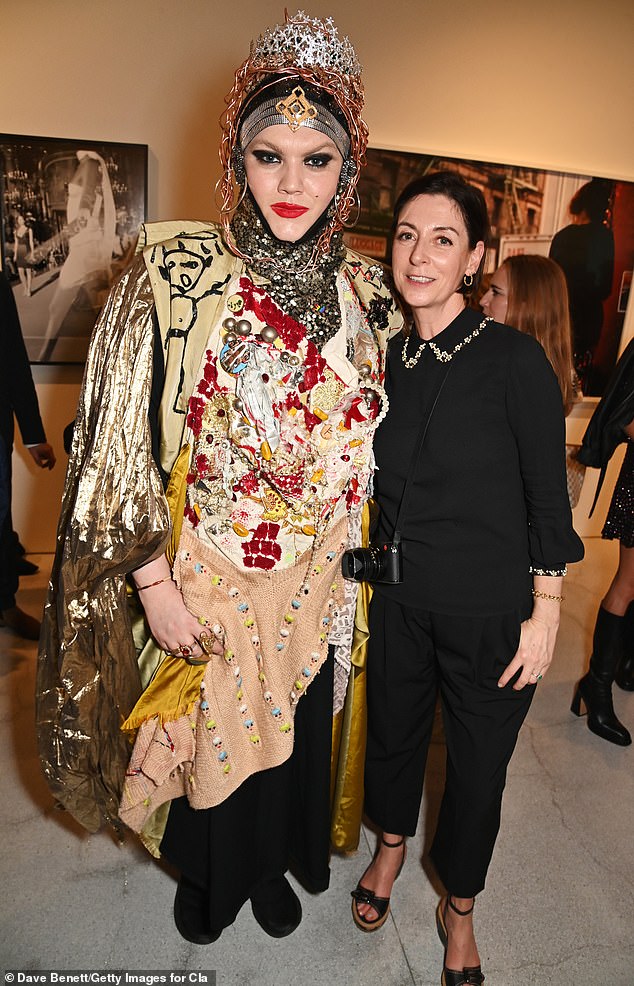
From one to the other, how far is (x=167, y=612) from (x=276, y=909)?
0.84 m

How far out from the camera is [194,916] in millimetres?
1527

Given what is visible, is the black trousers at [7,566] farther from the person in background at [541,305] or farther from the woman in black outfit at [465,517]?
the person in background at [541,305]

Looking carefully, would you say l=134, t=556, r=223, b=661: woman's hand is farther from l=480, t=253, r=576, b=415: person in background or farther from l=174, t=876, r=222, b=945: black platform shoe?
l=480, t=253, r=576, b=415: person in background

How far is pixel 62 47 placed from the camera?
3037 millimetres

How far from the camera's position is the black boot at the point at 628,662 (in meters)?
2.72

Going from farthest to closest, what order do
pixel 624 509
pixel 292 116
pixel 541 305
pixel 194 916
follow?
pixel 624 509 < pixel 541 305 < pixel 194 916 < pixel 292 116

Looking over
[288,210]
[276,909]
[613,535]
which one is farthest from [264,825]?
[613,535]

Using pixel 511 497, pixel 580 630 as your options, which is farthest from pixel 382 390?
pixel 580 630

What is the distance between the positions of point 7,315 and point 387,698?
198 cm

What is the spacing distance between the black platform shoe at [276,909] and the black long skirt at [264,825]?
0.25ft

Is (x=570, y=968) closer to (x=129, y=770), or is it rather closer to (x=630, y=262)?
A: (x=129, y=770)

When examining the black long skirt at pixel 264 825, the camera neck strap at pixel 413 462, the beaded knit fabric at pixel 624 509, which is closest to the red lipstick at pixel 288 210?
the camera neck strap at pixel 413 462

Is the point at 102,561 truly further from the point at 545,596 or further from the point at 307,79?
the point at 307,79

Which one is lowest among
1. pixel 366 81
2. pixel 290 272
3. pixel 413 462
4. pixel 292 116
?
pixel 413 462
